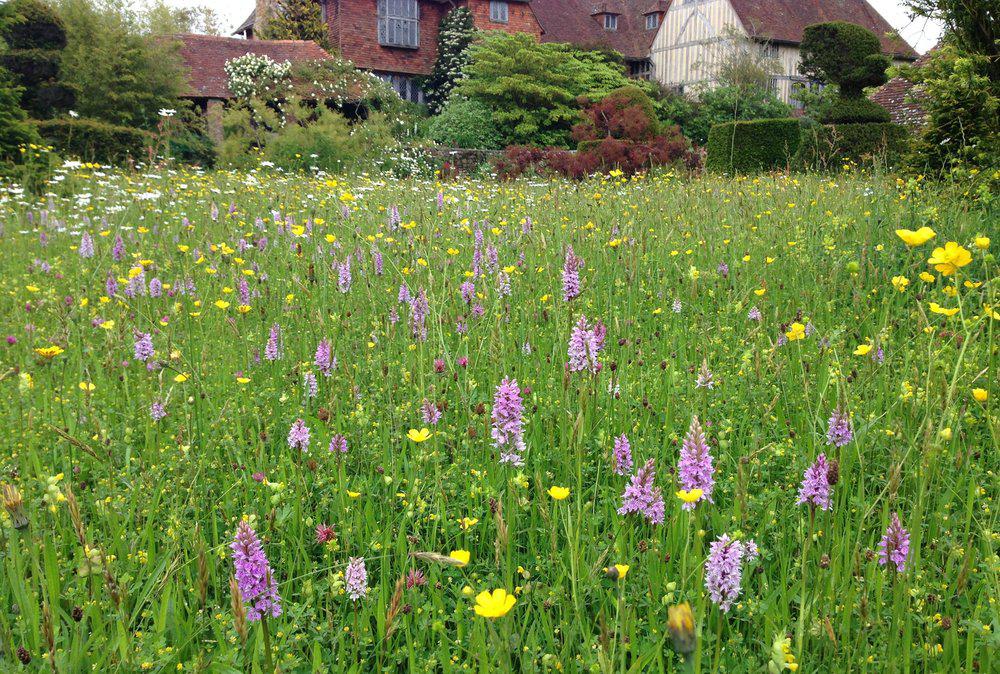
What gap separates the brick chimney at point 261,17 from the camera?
118ft

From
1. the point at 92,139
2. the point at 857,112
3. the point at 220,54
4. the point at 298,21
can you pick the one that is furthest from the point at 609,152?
the point at 298,21

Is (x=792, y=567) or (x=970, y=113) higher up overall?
(x=970, y=113)

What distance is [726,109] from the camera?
103 ft

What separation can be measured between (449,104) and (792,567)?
27936 mm

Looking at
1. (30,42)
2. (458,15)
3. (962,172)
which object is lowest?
(962,172)

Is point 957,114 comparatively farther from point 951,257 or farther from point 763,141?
point 763,141

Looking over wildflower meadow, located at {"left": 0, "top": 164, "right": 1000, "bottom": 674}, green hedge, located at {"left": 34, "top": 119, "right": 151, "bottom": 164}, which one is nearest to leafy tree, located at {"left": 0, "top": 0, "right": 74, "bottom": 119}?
green hedge, located at {"left": 34, "top": 119, "right": 151, "bottom": 164}

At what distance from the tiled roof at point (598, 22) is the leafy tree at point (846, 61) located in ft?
52.6

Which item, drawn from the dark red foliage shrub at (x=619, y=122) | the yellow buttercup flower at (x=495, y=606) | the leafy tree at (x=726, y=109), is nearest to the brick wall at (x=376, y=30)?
the leafy tree at (x=726, y=109)

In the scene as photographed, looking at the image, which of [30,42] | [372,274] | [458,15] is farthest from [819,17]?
[372,274]

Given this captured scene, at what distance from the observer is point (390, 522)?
189cm

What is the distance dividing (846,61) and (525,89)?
1080 centimetres

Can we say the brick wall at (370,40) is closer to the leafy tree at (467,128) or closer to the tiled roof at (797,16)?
the leafy tree at (467,128)

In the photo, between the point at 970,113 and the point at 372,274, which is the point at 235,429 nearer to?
the point at 372,274
